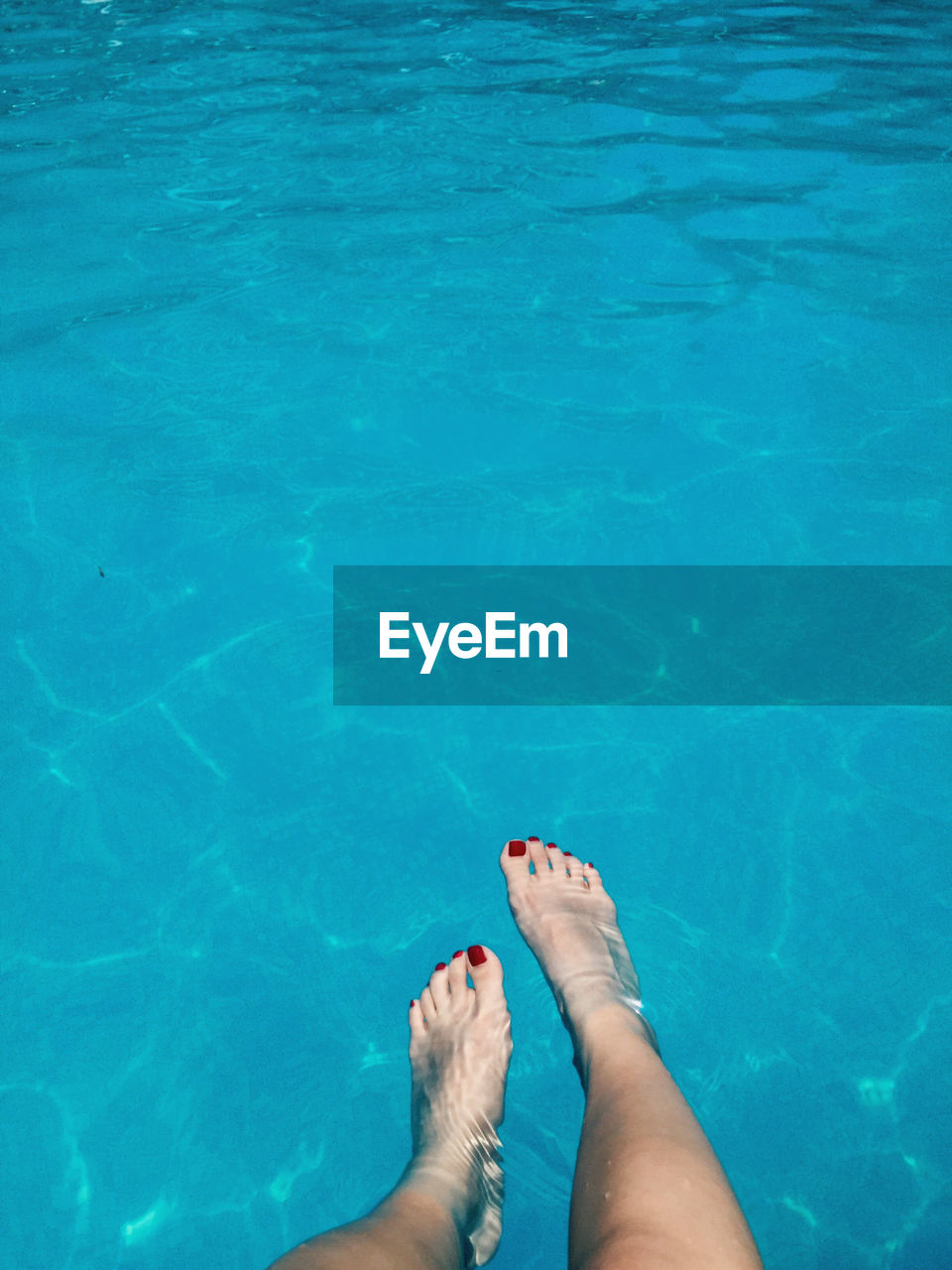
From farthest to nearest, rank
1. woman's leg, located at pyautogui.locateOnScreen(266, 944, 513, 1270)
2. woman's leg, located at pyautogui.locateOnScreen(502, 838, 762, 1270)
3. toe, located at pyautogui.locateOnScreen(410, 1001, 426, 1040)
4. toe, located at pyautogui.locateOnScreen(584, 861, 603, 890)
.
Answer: toe, located at pyautogui.locateOnScreen(584, 861, 603, 890) < toe, located at pyautogui.locateOnScreen(410, 1001, 426, 1040) < woman's leg, located at pyautogui.locateOnScreen(266, 944, 513, 1270) < woman's leg, located at pyautogui.locateOnScreen(502, 838, 762, 1270)

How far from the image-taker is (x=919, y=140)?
7.08 m

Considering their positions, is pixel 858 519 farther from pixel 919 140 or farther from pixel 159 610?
pixel 919 140

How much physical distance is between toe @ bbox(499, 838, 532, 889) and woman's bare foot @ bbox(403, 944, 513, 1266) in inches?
10.3

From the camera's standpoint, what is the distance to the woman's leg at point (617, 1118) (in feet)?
5.98

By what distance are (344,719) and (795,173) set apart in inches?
208

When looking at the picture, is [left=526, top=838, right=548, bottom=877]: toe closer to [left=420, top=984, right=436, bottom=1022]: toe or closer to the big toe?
the big toe

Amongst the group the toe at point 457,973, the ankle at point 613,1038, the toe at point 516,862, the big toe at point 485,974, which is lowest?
the toe at point 457,973

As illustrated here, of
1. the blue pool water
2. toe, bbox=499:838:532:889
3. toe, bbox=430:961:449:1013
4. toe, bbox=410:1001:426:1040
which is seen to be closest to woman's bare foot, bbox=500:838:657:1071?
Answer: toe, bbox=499:838:532:889

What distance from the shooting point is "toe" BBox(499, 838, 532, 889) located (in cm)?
307

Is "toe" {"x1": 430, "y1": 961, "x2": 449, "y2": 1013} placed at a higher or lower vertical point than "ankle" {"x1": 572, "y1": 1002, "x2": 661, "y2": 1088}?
lower

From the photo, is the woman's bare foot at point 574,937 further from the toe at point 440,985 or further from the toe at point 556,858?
the toe at point 440,985

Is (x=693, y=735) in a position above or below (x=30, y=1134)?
above

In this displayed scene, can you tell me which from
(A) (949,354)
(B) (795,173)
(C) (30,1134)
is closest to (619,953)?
(C) (30,1134)

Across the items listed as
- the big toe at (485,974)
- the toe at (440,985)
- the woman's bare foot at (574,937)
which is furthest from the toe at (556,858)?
the toe at (440,985)
